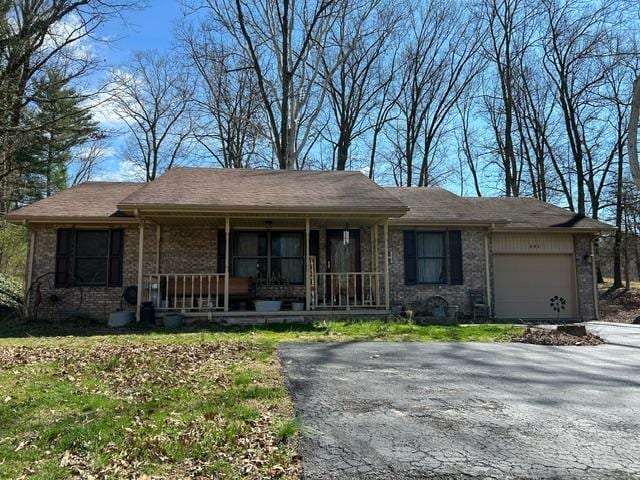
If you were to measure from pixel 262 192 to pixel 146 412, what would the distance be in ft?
28.7

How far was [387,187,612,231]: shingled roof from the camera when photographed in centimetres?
1361

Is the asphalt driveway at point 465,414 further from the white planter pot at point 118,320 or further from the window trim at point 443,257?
the window trim at point 443,257

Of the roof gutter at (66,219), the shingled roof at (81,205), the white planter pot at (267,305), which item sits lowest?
the white planter pot at (267,305)

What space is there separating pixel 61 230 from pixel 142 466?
36.5ft

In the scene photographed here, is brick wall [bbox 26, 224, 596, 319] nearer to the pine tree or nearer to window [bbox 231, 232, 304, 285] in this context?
window [bbox 231, 232, 304, 285]

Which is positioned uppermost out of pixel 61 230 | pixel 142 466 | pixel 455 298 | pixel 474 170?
pixel 474 170

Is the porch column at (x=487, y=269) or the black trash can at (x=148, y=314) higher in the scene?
the porch column at (x=487, y=269)

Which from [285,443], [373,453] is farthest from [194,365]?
[373,453]

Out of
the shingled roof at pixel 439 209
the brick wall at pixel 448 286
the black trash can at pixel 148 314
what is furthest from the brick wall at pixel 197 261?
the black trash can at pixel 148 314

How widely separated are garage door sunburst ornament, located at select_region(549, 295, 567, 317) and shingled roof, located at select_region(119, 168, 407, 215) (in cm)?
633

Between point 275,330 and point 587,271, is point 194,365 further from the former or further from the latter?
point 587,271

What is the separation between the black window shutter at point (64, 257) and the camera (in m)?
12.6

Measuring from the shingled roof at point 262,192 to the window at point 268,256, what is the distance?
55.0 inches

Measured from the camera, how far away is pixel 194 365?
21.1ft
